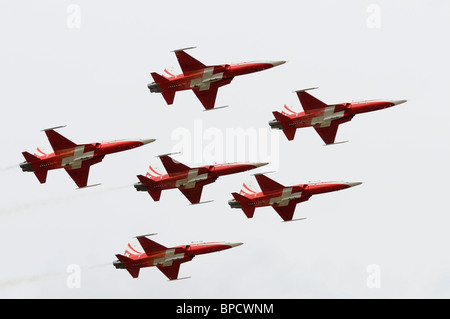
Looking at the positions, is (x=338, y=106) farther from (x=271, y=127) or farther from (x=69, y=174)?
(x=69, y=174)

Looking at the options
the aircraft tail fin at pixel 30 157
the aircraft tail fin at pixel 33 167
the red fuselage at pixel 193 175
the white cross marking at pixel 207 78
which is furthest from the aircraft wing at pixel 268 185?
the aircraft tail fin at pixel 30 157

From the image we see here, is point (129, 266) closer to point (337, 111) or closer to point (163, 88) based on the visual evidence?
point (163, 88)

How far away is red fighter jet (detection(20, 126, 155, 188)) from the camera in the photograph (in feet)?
325

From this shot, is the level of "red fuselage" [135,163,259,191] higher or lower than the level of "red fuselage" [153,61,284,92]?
lower

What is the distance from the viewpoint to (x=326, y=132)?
104 meters

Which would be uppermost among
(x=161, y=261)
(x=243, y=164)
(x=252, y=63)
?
(x=252, y=63)

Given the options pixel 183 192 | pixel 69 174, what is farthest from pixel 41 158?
pixel 183 192

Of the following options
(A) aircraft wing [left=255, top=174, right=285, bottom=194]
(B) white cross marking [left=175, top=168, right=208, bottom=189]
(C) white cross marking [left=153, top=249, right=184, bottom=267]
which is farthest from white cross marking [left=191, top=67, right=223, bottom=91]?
(C) white cross marking [left=153, top=249, right=184, bottom=267]

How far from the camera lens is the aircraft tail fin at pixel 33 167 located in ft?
324

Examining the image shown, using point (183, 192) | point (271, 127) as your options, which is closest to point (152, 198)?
point (183, 192)

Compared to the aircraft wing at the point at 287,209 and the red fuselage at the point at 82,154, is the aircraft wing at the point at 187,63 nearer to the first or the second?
the red fuselage at the point at 82,154

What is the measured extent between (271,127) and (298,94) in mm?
2988

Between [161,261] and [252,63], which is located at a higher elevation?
[252,63]

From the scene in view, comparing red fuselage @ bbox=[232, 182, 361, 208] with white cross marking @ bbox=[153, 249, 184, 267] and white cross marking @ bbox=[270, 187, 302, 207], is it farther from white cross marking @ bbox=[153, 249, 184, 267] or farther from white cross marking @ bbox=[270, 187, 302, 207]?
white cross marking @ bbox=[153, 249, 184, 267]
